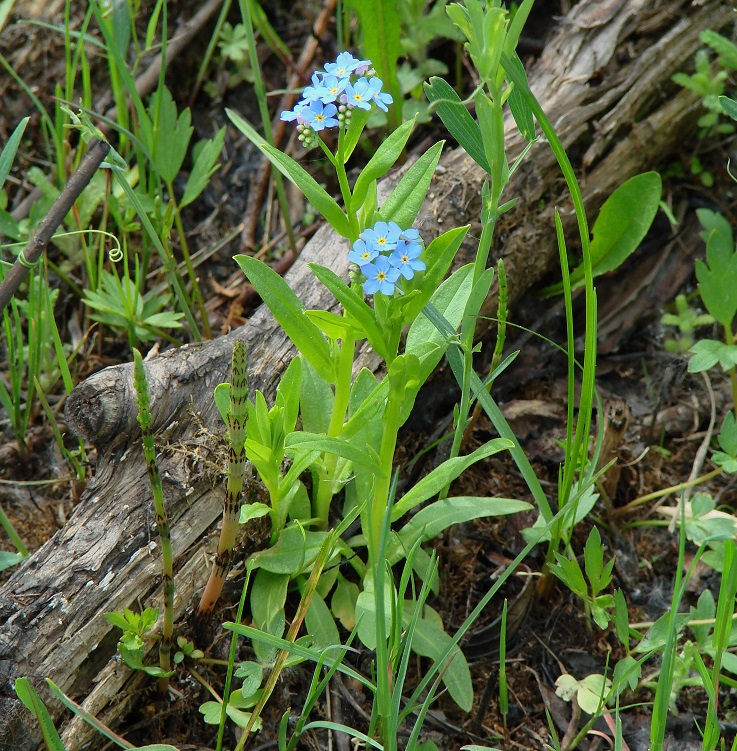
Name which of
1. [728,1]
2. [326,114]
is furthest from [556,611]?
[728,1]

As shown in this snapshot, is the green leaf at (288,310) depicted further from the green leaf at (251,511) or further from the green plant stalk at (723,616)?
the green plant stalk at (723,616)

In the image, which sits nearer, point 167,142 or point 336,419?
point 336,419

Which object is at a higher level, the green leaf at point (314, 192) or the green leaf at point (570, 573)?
the green leaf at point (314, 192)

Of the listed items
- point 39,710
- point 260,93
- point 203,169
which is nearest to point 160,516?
point 39,710

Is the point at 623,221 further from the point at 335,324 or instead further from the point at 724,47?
the point at 335,324

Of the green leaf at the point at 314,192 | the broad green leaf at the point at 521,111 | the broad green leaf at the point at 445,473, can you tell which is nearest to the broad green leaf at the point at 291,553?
the broad green leaf at the point at 445,473

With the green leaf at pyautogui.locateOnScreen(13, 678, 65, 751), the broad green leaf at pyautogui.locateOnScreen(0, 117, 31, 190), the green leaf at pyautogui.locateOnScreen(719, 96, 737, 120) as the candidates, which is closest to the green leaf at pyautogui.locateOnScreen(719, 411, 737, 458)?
the green leaf at pyautogui.locateOnScreen(719, 96, 737, 120)

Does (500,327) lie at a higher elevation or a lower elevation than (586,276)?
lower
